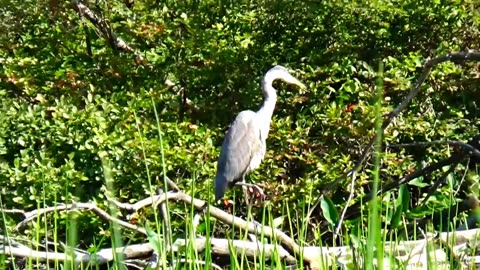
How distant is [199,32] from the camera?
554cm

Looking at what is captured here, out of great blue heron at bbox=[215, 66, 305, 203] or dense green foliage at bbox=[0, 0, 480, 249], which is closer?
great blue heron at bbox=[215, 66, 305, 203]

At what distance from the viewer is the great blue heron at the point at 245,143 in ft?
16.0

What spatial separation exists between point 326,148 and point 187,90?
0.91 m

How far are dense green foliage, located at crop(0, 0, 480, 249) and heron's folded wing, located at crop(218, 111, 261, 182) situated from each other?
7.6 inches

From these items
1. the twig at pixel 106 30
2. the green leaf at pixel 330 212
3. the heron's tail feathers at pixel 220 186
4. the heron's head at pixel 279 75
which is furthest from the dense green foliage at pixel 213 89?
the green leaf at pixel 330 212

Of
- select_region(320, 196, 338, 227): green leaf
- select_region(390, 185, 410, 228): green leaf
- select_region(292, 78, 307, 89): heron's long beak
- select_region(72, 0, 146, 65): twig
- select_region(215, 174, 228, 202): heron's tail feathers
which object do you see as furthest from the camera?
select_region(72, 0, 146, 65): twig

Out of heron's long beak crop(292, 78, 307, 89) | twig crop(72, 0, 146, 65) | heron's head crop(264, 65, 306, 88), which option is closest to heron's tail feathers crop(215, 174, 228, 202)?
heron's head crop(264, 65, 306, 88)

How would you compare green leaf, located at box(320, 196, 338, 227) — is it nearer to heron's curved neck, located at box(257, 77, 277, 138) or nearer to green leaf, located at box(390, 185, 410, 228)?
green leaf, located at box(390, 185, 410, 228)

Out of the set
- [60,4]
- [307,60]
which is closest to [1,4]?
[60,4]

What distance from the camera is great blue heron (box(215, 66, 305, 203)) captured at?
192 inches

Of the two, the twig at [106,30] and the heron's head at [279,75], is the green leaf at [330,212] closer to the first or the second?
the heron's head at [279,75]

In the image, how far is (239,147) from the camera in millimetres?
4938

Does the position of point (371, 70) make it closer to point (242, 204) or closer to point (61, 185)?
point (242, 204)

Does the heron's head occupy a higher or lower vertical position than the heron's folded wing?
higher
